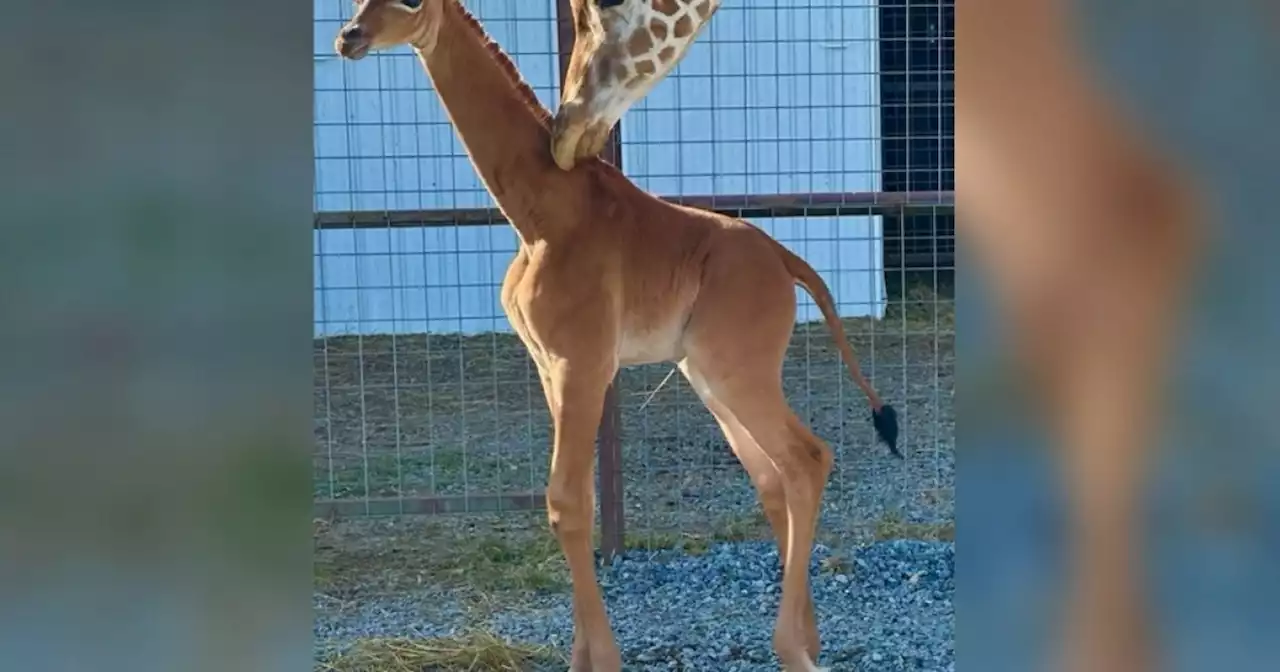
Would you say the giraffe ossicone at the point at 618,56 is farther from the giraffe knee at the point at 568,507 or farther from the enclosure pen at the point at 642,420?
the giraffe knee at the point at 568,507

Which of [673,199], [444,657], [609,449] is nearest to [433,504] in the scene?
[609,449]

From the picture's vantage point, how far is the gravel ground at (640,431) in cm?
497

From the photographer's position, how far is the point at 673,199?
4438 millimetres

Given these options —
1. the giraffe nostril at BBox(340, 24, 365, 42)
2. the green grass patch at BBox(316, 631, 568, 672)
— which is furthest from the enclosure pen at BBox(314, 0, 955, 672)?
the giraffe nostril at BBox(340, 24, 365, 42)

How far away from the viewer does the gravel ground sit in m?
4.97

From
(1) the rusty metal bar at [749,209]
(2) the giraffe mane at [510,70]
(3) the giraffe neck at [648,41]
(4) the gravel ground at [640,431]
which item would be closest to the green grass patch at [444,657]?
(4) the gravel ground at [640,431]

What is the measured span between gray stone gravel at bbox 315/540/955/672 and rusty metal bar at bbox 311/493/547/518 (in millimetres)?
320

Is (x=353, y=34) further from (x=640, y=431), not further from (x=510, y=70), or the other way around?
(x=640, y=431)

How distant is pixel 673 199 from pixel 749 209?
11.9 inches

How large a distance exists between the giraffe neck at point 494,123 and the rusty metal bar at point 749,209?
131 centimetres
